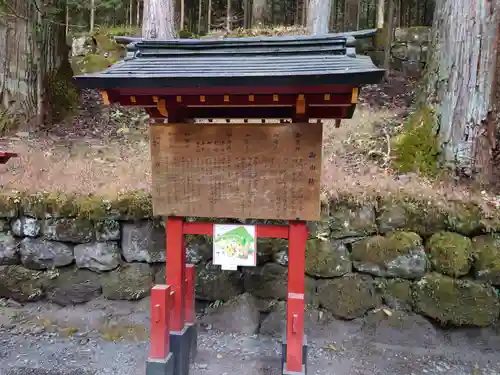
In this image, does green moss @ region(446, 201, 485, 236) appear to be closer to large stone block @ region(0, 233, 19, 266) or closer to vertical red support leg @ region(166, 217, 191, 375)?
vertical red support leg @ region(166, 217, 191, 375)

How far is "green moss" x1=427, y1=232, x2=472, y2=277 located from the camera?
429cm

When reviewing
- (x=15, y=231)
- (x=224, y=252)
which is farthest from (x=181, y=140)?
(x=15, y=231)

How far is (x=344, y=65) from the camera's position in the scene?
2617mm

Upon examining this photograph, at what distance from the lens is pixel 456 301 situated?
429 cm

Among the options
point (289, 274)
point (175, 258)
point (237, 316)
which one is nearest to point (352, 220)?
point (289, 274)

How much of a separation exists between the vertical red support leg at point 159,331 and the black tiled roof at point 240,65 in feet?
5.25

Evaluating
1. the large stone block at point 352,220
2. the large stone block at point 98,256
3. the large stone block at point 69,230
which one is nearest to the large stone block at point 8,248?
the large stone block at point 69,230

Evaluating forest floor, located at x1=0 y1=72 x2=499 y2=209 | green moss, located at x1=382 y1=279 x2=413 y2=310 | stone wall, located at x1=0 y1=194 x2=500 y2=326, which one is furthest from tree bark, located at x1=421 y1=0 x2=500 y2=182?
green moss, located at x1=382 y1=279 x2=413 y2=310

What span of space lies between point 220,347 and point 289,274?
1651mm

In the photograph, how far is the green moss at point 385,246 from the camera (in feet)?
14.4

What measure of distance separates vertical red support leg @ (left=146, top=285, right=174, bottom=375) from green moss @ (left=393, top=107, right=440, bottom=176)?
3.61m

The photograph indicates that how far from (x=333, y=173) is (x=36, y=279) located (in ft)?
12.7

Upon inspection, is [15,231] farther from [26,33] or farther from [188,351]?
[26,33]

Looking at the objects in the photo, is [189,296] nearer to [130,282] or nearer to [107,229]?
[130,282]
